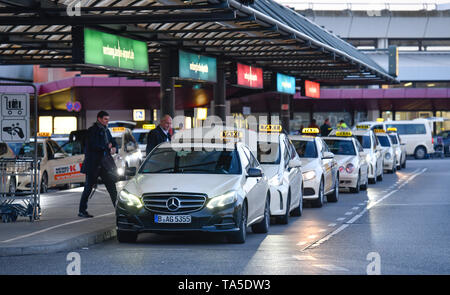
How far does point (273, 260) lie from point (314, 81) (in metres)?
33.3

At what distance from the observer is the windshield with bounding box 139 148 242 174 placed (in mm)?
14188

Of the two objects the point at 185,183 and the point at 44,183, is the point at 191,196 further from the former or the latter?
the point at 44,183

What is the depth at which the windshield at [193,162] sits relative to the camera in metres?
14.2

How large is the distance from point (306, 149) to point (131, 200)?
943 centimetres

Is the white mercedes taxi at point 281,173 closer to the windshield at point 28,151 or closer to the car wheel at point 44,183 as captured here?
the car wheel at point 44,183

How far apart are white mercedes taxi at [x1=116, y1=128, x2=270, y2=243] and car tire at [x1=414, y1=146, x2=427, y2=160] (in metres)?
42.6

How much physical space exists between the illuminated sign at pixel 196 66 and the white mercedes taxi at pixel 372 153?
5.95m

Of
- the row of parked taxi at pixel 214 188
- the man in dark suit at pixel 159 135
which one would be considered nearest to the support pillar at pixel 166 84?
the man in dark suit at pixel 159 135

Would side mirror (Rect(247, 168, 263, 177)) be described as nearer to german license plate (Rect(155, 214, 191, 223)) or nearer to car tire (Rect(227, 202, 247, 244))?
car tire (Rect(227, 202, 247, 244))

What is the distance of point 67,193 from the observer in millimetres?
24891

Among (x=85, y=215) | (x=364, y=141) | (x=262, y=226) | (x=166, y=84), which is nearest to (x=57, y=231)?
(x=85, y=215)

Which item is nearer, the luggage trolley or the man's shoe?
the luggage trolley

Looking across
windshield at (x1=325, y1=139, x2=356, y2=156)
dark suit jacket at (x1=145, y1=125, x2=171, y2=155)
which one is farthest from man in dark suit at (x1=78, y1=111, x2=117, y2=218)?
windshield at (x1=325, y1=139, x2=356, y2=156)
